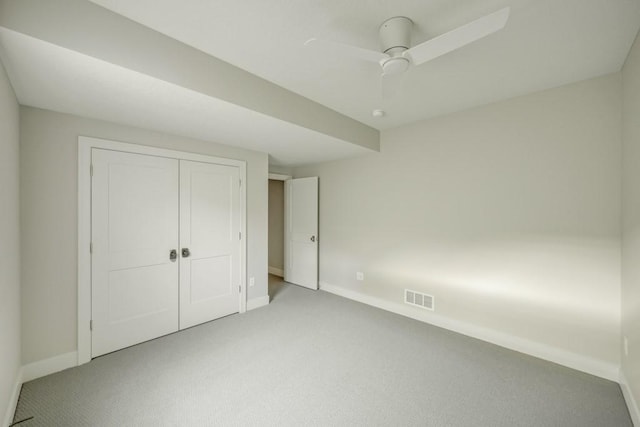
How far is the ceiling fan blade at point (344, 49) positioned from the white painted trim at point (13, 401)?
2.80 metres

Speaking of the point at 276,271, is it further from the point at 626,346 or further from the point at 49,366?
the point at 626,346

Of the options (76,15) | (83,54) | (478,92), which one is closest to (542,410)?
(478,92)

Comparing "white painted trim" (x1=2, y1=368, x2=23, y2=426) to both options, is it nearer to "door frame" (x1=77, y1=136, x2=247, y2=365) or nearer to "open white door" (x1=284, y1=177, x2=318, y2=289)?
"door frame" (x1=77, y1=136, x2=247, y2=365)

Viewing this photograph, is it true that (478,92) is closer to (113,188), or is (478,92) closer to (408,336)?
(408,336)

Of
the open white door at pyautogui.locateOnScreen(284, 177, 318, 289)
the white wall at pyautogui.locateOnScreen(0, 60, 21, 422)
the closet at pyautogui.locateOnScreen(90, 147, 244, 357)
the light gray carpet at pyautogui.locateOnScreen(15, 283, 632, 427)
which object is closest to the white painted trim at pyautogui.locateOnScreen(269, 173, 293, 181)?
the open white door at pyautogui.locateOnScreen(284, 177, 318, 289)

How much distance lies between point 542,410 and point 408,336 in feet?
3.85

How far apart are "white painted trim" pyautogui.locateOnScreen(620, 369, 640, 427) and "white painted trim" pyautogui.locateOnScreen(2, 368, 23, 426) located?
12.5 feet

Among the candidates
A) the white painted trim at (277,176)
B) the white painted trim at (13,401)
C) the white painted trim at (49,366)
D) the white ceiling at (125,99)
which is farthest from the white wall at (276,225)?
the white painted trim at (13,401)

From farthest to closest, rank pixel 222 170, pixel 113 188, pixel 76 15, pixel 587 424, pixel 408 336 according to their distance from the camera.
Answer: pixel 222 170
pixel 408 336
pixel 113 188
pixel 587 424
pixel 76 15

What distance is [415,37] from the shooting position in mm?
1705

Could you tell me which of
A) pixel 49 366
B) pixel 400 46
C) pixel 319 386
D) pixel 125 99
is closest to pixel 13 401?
pixel 49 366

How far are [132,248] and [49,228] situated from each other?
0.61 m

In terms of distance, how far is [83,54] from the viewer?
1.42 meters

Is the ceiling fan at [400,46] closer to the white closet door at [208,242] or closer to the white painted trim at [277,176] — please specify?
the white closet door at [208,242]
